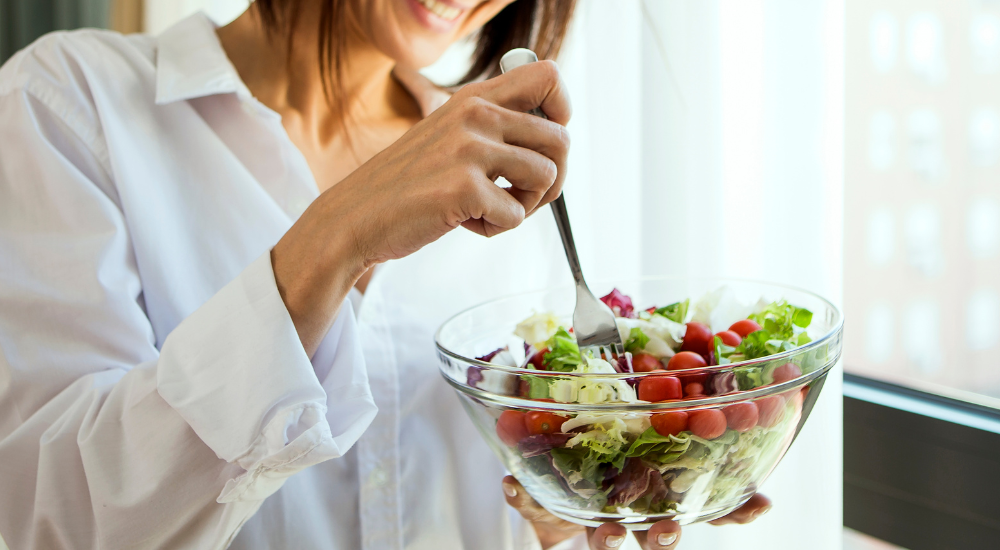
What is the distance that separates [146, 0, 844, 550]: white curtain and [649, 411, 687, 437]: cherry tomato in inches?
11.9

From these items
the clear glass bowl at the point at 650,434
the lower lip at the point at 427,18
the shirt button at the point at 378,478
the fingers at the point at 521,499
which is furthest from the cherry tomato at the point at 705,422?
the lower lip at the point at 427,18

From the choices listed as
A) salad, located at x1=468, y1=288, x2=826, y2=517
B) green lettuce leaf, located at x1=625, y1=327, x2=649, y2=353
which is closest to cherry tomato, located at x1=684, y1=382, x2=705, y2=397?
salad, located at x1=468, y1=288, x2=826, y2=517

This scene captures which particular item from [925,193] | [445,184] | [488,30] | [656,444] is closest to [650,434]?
[656,444]

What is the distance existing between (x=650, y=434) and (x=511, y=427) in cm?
11

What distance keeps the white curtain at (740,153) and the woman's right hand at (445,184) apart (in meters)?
0.32

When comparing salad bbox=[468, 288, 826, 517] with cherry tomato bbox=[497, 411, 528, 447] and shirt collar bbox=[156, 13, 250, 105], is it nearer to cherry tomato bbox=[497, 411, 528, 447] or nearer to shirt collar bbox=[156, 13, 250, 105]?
cherry tomato bbox=[497, 411, 528, 447]

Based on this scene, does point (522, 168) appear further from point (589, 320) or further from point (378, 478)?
point (378, 478)

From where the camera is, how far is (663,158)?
84 centimetres

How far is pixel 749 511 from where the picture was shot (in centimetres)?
61

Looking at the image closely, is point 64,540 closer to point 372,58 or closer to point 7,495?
point 7,495

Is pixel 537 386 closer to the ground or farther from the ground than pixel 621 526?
farther from the ground

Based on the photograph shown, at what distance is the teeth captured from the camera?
2.66 feet

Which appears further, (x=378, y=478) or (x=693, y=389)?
(x=378, y=478)

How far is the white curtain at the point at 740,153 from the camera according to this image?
0.71 m
